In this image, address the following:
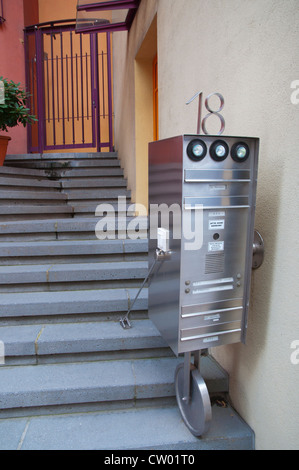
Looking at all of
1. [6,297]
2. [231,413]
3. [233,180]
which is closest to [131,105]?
[6,297]

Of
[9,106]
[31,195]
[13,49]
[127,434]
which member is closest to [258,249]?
[127,434]

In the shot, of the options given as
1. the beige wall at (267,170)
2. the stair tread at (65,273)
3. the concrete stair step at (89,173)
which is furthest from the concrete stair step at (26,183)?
the beige wall at (267,170)

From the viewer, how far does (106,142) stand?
658 centimetres

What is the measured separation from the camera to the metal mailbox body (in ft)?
4.92

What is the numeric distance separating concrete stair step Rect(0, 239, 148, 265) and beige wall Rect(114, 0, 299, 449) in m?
1.28

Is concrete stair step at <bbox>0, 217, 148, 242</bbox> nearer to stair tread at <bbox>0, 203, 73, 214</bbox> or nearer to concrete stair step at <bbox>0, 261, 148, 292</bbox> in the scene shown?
stair tread at <bbox>0, 203, 73, 214</bbox>

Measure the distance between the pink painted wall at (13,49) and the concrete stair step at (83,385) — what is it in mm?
5079

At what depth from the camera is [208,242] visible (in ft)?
5.10

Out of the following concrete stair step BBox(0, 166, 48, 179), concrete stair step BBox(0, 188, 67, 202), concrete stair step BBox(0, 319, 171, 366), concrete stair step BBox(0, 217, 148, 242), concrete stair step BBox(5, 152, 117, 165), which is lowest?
concrete stair step BBox(0, 319, 171, 366)

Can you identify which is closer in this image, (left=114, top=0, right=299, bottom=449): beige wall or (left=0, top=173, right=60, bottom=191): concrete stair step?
(left=114, top=0, right=299, bottom=449): beige wall

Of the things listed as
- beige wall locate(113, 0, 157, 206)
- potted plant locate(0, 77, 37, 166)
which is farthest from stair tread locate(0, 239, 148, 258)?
potted plant locate(0, 77, 37, 166)

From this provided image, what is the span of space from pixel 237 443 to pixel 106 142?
19.2 feet

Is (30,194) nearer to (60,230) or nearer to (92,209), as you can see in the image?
(92,209)
